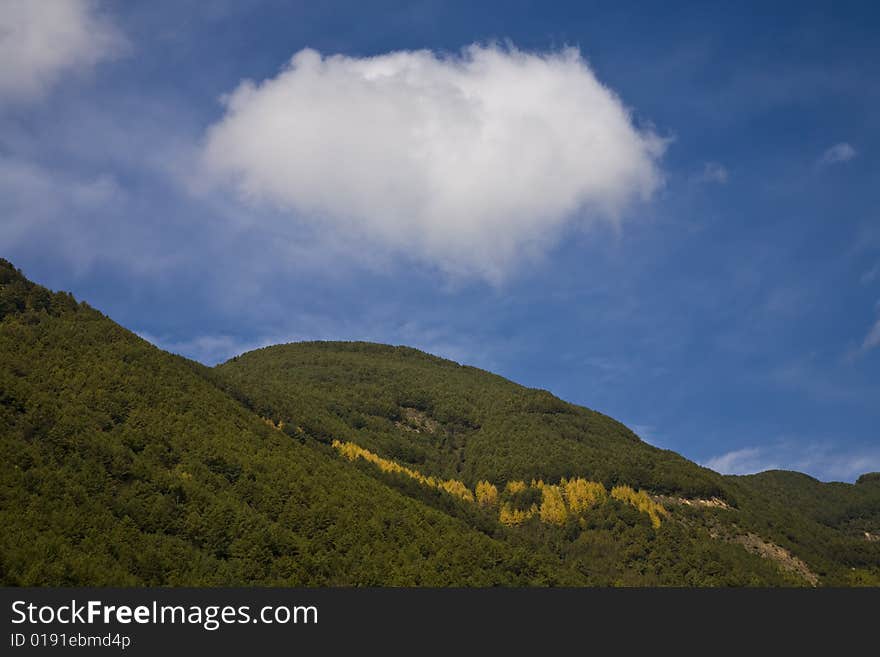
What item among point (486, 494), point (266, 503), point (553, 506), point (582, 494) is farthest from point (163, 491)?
point (582, 494)

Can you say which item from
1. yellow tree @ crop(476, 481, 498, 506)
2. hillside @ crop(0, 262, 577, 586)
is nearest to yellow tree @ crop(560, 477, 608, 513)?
yellow tree @ crop(476, 481, 498, 506)

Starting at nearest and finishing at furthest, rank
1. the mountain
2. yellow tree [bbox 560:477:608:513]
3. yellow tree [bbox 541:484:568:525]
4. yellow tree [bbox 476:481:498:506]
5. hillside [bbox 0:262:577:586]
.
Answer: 1. hillside [bbox 0:262:577:586]
2. the mountain
3. yellow tree [bbox 541:484:568:525]
4. yellow tree [bbox 560:477:608:513]
5. yellow tree [bbox 476:481:498:506]

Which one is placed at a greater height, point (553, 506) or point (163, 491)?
point (553, 506)

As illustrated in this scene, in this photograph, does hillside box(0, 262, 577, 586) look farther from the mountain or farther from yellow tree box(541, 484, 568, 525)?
yellow tree box(541, 484, 568, 525)

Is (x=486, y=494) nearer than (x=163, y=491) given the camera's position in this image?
No

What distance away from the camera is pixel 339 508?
4813 inches

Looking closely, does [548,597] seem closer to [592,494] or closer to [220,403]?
[220,403]

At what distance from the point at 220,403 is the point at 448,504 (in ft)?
162

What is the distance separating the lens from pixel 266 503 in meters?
115

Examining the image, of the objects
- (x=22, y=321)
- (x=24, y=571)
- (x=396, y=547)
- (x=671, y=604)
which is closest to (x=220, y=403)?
(x=22, y=321)

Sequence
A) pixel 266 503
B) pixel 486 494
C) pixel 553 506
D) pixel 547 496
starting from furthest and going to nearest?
1. pixel 486 494
2. pixel 547 496
3. pixel 553 506
4. pixel 266 503

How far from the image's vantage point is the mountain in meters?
88.4

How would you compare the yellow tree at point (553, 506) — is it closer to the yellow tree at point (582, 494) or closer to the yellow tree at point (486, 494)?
the yellow tree at point (582, 494)

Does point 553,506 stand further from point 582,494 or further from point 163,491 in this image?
point 163,491
